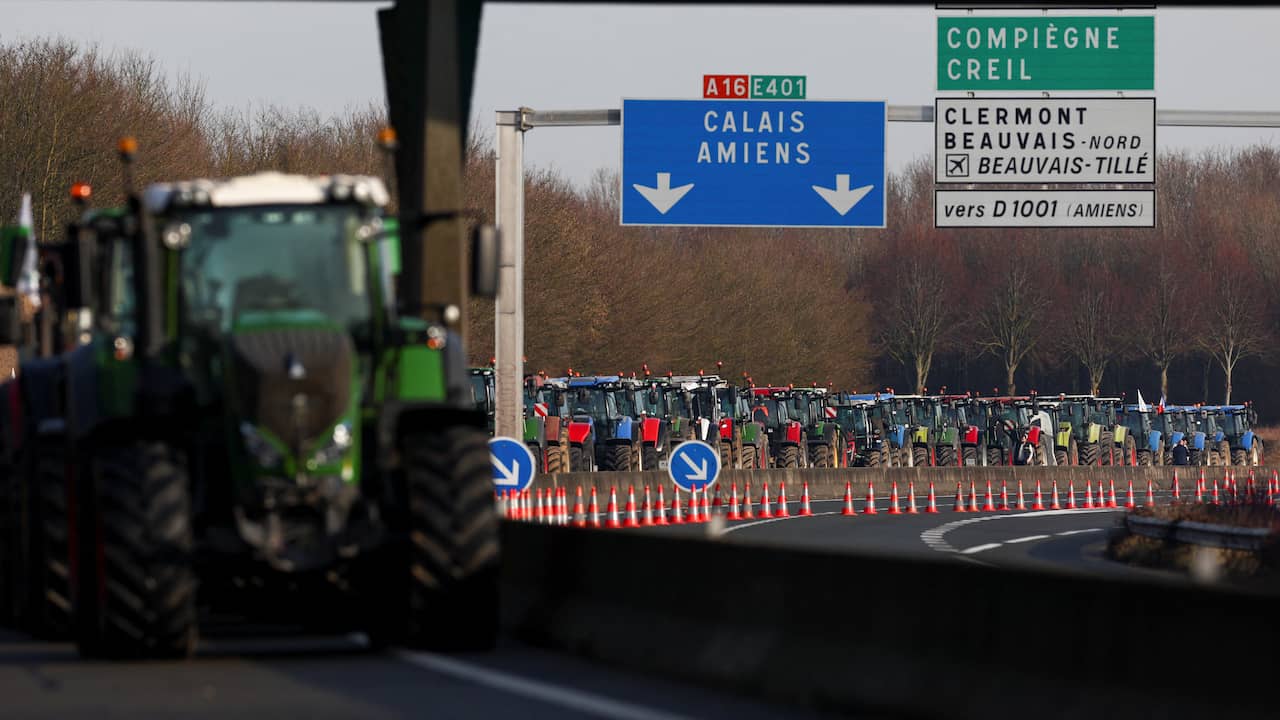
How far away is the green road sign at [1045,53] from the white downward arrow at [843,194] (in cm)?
201

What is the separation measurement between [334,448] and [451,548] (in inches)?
30.5

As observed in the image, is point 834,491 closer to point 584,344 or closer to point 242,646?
point 584,344

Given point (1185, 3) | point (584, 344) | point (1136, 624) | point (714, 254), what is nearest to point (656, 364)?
point (584, 344)

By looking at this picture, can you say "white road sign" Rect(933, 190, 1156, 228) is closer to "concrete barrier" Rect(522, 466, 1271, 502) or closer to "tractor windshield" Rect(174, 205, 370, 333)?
"concrete barrier" Rect(522, 466, 1271, 502)

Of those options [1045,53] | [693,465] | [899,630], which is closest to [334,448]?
[899,630]

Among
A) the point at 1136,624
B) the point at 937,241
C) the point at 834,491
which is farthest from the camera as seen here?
Answer: the point at 937,241

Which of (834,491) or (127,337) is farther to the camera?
(834,491)

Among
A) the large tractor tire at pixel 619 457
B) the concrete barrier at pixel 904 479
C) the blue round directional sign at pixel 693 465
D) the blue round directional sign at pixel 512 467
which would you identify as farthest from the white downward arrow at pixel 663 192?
the large tractor tire at pixel 619 457

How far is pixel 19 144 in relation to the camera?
51.1m

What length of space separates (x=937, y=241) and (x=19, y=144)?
72.8m

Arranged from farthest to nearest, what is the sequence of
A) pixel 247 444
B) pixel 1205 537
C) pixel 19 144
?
pixel 19 144 < pixel 1205 537 < pixel 247 444

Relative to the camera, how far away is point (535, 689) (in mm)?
11281

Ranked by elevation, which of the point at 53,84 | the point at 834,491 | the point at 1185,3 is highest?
the point at 53,84

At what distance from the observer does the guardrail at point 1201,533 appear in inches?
1026
